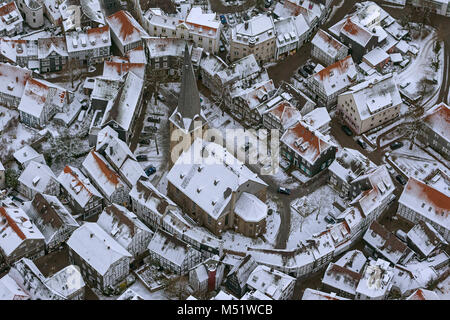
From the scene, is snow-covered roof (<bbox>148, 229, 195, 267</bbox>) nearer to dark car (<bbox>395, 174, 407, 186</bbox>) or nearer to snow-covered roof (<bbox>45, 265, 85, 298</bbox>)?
snow-covered roof (<bbox>45, 265, 85, 298</bbox>)

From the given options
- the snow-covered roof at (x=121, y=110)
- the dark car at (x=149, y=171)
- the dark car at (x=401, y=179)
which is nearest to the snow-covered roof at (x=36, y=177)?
the snow-covered roof at (x=121, y=110)

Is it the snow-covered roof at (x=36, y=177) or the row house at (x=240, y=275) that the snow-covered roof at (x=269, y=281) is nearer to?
the row house at (x=240, y=275)

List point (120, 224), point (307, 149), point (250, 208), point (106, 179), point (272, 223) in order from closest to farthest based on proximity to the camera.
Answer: point (120, 224), point (250, 208), point (272, 223), point (106, 179), point (307, 149)

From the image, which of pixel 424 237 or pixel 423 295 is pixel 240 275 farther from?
pixel 424 237

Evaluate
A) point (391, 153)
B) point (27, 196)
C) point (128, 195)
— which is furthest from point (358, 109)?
point (27, 196)

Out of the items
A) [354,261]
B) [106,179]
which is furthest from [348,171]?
[106,179]

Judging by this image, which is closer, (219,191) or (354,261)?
(354,261)

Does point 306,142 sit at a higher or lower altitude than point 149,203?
higher

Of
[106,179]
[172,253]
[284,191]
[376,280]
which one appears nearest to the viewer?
[376,280]
